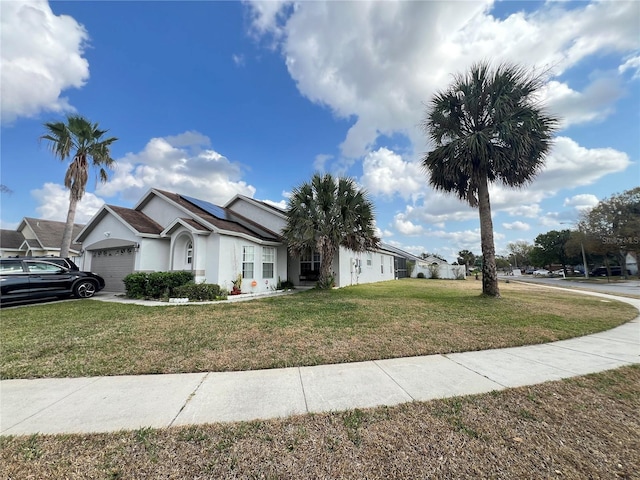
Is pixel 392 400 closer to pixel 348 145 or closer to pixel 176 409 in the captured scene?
pixel 176 409

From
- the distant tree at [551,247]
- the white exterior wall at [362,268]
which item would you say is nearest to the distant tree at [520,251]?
the distant tree at [551,247]

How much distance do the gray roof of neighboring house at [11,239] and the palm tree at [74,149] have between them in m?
15.6

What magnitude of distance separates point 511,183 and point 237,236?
44.5ft

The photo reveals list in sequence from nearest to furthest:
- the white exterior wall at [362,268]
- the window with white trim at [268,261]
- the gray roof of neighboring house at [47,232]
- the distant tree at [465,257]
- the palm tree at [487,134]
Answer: the palm tree at [487,134] < the window with white trim at [268,261] < the white exterior wall at [362,268] < the gray roof of neighboring house at [47,232] < the distant tree at [465,257]

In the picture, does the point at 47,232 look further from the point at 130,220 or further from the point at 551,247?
the point at 551,247

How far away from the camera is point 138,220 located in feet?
50.0

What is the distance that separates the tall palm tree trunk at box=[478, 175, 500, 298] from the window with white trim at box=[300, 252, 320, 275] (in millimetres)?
9238

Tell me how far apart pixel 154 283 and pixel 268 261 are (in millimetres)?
5663

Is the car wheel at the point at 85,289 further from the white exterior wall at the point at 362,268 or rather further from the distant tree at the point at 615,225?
the distant tree at the point at 615,225

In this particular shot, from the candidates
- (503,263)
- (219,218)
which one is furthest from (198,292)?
(503,263)

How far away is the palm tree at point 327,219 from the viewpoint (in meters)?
14.0

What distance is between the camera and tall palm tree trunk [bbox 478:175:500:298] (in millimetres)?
12094

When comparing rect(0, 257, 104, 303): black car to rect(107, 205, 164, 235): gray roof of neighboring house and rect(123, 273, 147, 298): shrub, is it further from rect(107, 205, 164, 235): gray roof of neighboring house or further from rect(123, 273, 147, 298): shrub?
rect(107, 205, 164, 235): gray roof of neighboring house

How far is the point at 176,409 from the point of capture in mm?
3184
